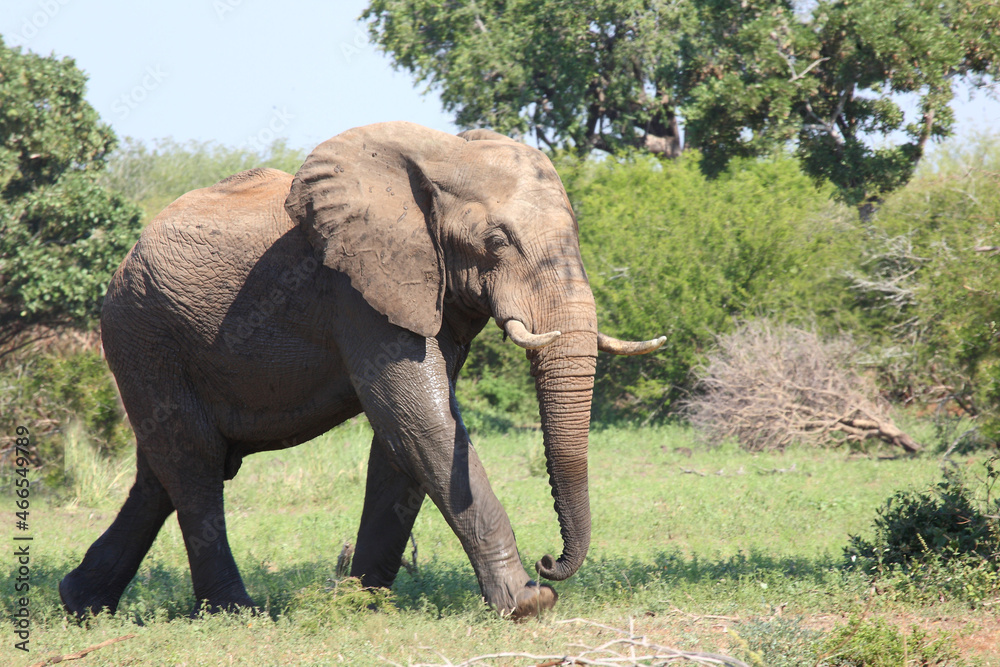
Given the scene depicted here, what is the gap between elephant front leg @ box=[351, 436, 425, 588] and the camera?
6.22 meters

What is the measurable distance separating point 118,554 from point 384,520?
183 cm

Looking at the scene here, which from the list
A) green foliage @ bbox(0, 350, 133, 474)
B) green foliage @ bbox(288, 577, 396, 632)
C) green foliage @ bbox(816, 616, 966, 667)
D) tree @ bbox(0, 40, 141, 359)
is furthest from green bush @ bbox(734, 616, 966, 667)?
tree @ bbox(0, 40, 141, 359)

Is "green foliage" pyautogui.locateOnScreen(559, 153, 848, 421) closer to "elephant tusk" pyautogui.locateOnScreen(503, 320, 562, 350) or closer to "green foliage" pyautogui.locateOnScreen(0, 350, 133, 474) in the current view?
"green foliage" pyautogui.locateOnScreen(0, 350, 133, 474)

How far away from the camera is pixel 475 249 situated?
5.12 m

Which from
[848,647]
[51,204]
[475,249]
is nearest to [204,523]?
[475,249]

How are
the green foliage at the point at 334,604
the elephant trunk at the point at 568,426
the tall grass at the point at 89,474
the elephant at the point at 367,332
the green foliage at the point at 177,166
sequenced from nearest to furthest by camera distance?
the elephant trunk at the point at 568,426, the elephant at the point at 367,332, the green foliage at the point at 334,604, the tall grass at the point at 89,474, the green foliage at the point at 177,166

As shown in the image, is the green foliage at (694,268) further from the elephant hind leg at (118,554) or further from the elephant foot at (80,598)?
the elephant foot at (80,598)

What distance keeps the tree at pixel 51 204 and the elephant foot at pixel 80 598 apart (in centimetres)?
633

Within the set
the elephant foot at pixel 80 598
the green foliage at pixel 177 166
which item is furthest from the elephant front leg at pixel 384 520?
the green foliage at pixel 177 166

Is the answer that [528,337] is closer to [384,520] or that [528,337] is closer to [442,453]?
Result: [442,453]

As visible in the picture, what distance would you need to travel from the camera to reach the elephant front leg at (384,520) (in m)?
6.22

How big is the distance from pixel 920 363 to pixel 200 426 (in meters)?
11.5

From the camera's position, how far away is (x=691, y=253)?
16984 mm

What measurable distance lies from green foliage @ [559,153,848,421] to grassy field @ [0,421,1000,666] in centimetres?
390
